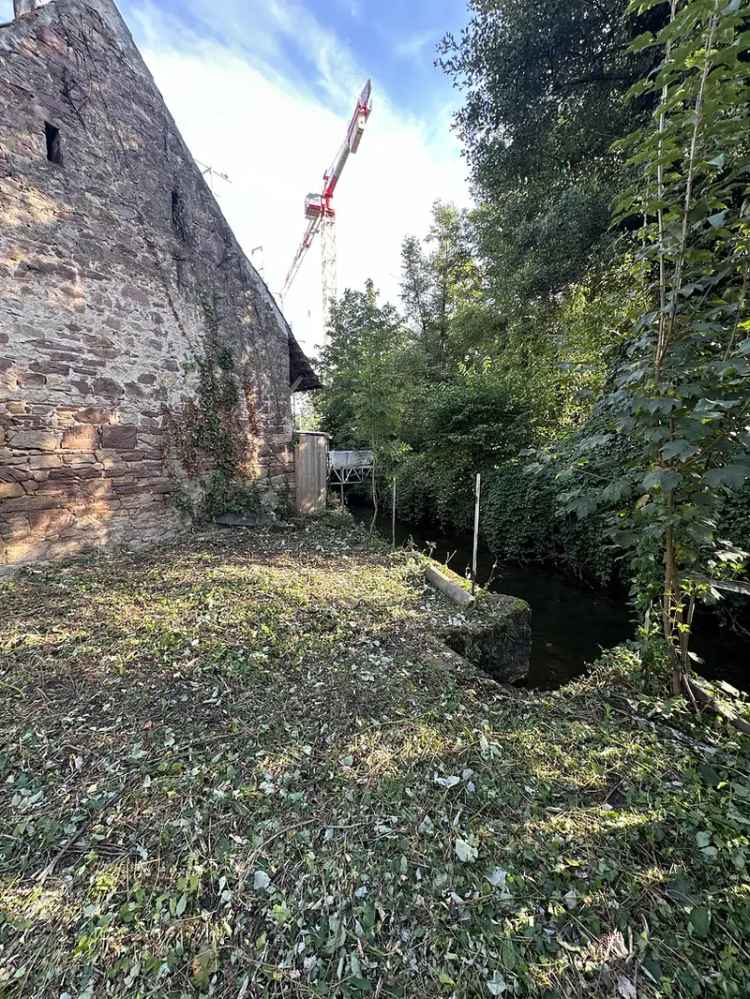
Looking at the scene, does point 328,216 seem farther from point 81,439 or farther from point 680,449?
point 680,449

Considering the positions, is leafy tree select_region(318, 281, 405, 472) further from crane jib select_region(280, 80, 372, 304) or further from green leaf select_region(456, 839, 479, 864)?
crane jib select_region(280, 80, 372, 304)

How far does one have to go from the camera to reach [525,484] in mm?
8320

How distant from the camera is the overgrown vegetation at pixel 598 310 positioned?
1825 mm

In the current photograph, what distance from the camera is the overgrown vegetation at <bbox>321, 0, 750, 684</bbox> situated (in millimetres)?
1825

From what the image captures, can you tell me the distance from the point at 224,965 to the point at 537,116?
918 cm

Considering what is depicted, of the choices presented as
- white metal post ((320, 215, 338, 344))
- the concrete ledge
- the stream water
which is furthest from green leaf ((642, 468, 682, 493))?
white metal post ((320, 215, 338, 344))

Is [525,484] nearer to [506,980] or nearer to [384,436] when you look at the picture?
[384,436]

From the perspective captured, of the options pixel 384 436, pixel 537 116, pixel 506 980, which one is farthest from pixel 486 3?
pixel 506 980

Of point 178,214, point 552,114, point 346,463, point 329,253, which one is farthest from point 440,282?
point 329,253

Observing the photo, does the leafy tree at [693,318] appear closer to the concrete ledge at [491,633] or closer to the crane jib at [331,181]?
the concrete ledge at [491,633]

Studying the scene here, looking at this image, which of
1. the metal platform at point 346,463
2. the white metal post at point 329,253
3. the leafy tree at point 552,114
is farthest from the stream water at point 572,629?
the white metal post at point 329,253

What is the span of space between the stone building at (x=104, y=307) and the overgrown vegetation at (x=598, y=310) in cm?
443

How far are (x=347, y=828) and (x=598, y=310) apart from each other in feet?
27.7

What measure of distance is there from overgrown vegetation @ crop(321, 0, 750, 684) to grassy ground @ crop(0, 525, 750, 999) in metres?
1.03
